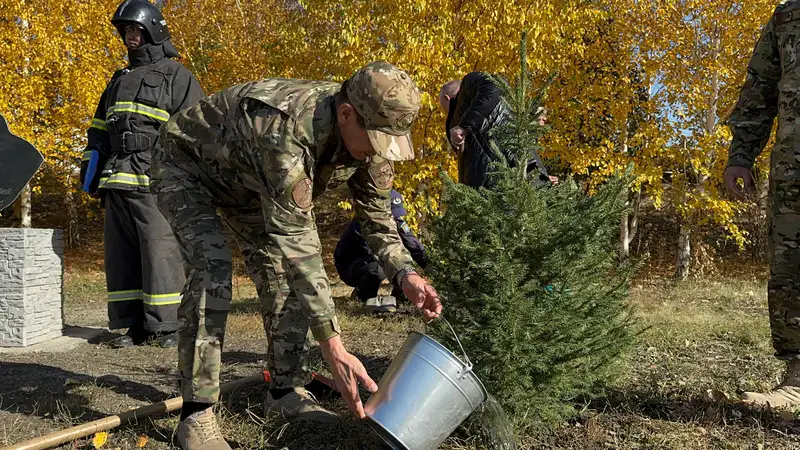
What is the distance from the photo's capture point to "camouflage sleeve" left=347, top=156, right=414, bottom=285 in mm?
2662

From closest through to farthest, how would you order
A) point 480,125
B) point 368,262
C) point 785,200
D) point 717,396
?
point 785,200
point 717,396
point 480,125
point 368,262

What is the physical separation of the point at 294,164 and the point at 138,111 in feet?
9.44

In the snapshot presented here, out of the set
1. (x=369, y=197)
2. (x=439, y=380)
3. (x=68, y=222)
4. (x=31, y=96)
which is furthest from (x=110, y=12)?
(x=439, y=380)

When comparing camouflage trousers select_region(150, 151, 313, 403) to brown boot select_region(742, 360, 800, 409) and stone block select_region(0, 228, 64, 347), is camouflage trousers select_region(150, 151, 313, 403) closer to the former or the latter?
brown boot select_region(742, 360, 800, 409)

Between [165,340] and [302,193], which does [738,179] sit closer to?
[302,193]

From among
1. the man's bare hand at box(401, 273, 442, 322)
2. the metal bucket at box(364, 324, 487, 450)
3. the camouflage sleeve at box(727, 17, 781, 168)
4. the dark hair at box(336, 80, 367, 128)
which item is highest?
the camouflage sleeve at box(727, 17, 781, 168)

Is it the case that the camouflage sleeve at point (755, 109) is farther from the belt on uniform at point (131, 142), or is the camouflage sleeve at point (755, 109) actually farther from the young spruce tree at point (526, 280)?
the belt on uniform at point (131, 142)

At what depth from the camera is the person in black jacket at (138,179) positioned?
14.6 ft

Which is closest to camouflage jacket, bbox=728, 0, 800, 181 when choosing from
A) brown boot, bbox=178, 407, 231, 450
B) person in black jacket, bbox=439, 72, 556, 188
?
person in black jacket, bbox=439, 72, 556, 188

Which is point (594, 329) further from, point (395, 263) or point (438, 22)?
point (438, 22)

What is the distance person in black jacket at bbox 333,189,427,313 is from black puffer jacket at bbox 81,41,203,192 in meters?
2.10

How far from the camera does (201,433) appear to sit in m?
2.49

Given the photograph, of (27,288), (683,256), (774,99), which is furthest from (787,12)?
(683,256)

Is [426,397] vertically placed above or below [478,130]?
below
